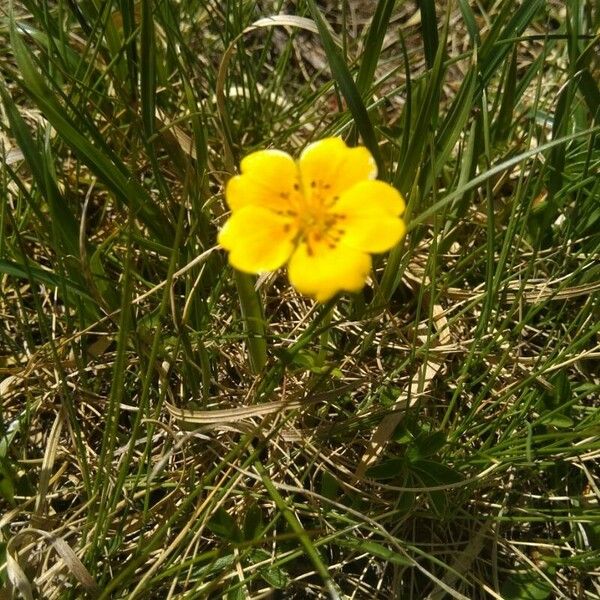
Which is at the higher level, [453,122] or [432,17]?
[432,17]

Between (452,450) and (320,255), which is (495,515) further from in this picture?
(320,255)

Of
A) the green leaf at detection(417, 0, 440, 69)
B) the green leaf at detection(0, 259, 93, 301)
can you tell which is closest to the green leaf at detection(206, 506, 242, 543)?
the green leaf at detection(0, 259, 93, 301)

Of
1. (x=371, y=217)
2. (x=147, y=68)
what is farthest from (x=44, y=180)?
(x=371, y=217)

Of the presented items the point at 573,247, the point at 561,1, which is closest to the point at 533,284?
the point at 573,247

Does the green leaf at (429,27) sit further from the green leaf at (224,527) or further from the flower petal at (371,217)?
the green leaf at (224,527)

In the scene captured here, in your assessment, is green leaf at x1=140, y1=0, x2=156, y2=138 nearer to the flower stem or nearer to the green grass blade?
the green grass blade

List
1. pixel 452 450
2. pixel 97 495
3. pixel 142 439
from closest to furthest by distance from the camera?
pixel 97 495, pixel 452 450, pixel 142 439

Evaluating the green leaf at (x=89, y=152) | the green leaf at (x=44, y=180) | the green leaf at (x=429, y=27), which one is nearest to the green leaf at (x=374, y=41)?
the green leaf at (x=429, y=27)
